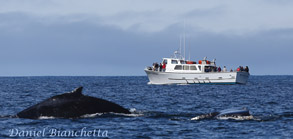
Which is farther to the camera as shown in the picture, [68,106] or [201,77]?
[201,77]

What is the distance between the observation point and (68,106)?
18.9m

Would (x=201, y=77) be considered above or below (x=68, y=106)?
above

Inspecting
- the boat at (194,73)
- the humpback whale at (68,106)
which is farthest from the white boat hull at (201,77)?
the humpback whale at (68,106)

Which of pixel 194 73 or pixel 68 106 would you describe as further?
pixel 194 73

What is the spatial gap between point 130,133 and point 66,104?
317 centimetres

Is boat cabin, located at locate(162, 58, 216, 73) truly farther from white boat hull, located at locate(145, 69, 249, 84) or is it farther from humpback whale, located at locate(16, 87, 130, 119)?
humpback whale, located at locate(16, 87, 130, 119)

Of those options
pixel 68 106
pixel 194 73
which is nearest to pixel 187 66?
pixel 194 73

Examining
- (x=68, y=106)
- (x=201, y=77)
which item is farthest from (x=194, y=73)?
(x=68, y=106)

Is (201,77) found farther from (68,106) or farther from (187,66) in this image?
(68,106)

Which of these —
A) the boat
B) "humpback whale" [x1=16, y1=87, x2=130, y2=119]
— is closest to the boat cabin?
the boat

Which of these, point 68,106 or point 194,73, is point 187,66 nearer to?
point 194,73

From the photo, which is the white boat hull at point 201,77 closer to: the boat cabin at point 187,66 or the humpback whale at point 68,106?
the boat cabin at point 187,66

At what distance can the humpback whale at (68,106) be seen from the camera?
18.7 metres

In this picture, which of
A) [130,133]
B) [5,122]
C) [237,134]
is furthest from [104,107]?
[237,134]
